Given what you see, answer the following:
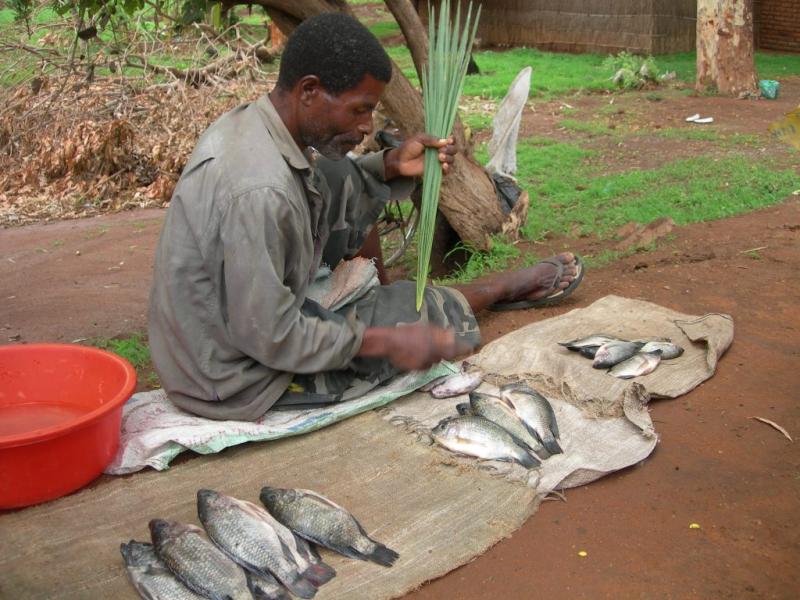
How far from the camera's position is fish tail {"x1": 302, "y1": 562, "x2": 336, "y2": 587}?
259 cm

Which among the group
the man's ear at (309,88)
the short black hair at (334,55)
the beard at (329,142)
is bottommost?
the beard at (329,142)

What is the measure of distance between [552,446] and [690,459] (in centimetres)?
48

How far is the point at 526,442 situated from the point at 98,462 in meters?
1.50

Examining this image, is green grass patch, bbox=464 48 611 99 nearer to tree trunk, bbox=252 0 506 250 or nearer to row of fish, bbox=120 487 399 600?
tree trunk, bbox=252 0 506 250

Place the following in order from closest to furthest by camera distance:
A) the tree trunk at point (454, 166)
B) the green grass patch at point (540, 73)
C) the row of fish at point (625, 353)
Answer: the row of fish at point (625, 353)
the tree trunk at point (454, 166)
the green grass patch at point (540, 73)

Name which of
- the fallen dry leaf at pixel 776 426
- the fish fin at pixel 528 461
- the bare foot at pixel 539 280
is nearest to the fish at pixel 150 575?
the fish fin at pixel 528 461

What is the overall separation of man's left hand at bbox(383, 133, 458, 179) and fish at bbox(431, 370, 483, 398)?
3.09 ft

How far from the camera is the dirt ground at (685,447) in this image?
2619mm

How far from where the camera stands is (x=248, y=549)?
8.70 feet

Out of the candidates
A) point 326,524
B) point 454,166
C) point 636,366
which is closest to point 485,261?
point 454,166

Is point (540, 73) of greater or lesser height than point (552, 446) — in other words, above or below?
above

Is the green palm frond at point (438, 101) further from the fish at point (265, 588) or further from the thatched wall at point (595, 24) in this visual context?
the thatched wall at point (595, 24)

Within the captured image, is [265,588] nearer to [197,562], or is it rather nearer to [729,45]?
[197,562]

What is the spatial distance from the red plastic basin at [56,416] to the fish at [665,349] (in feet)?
7.04
